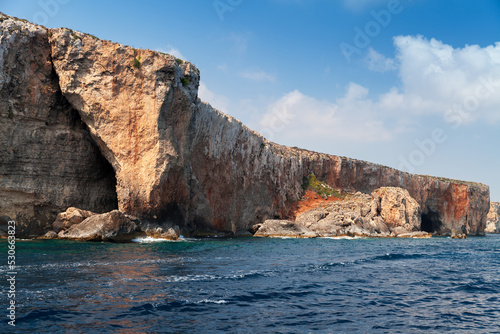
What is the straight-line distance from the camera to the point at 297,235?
55.5 meters

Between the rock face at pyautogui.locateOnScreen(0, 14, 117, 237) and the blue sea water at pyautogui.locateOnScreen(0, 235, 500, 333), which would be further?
the rock face at pyautogui.locateOnScreen(0, 14, 117, 237)

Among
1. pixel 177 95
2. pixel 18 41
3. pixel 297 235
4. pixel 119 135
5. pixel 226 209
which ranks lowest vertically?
pixel 297 235

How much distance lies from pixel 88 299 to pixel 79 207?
29.2 metres

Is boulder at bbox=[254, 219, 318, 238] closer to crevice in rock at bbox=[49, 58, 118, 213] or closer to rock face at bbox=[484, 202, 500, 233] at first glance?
crevice in rock at bbox=[49, 58, 118, 213]

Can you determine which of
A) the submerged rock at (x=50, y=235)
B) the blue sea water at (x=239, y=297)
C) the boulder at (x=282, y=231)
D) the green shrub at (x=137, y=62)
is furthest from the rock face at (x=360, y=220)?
the blue sea water at (x=239, y=297)

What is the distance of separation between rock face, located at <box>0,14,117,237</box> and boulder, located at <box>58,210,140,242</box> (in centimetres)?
511

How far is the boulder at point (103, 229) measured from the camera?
31562 mm

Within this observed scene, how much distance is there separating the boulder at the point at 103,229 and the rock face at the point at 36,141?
511 centimetres

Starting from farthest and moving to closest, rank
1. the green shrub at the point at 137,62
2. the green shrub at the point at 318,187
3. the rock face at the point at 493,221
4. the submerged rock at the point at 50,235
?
the rock face at the point at 493,221, the green shrub at the point at 318,187, the green shrub at the point at 137,62, the submerged rock at the point at 50,235

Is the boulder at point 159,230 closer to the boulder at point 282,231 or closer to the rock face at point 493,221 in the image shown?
the boulder at point 282,231

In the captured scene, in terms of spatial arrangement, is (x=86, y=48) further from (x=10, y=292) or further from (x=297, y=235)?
(x=297, y=235)

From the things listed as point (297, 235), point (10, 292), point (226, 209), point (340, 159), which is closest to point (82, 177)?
point (226, 209)

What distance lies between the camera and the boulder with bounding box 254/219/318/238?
5494 centimetres

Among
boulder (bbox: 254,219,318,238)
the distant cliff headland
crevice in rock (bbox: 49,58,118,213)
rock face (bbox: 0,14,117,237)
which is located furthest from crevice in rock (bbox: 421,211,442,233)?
rock face (bbox: 0,14,117,237)
